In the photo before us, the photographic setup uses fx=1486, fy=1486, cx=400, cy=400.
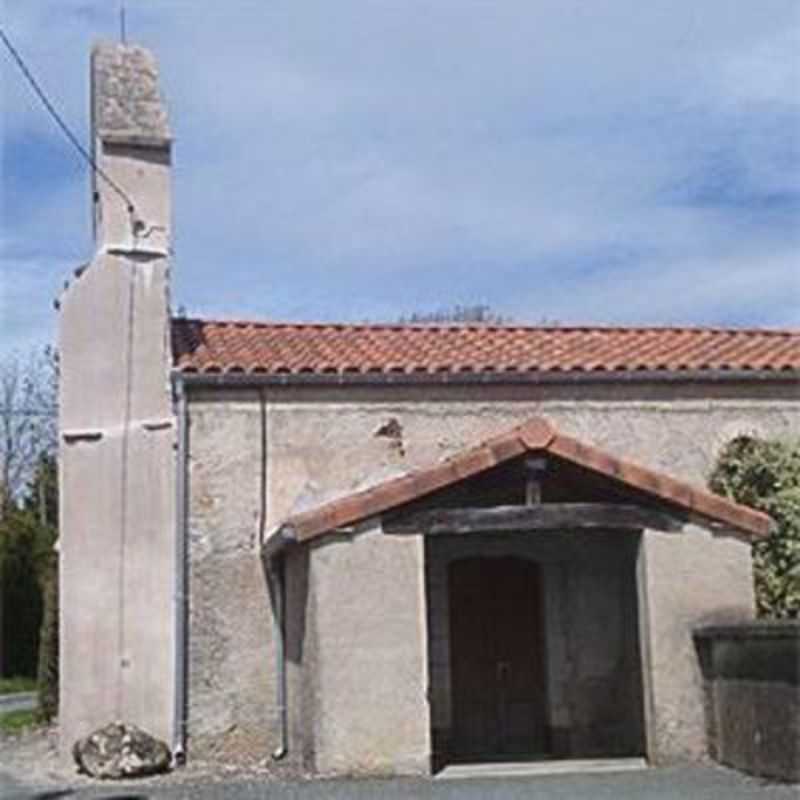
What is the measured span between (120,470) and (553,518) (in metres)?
5.34

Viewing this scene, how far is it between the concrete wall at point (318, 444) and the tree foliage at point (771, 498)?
0.96ft

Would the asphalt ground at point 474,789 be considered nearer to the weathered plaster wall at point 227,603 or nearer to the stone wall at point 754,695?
the stone wall at point 754,695

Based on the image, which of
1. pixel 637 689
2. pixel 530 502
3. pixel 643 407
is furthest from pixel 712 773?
pixel 643 407

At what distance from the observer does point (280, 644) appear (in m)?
16.9

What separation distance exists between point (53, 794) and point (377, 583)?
3.73 metres

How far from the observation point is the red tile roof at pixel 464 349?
1792 centimetres

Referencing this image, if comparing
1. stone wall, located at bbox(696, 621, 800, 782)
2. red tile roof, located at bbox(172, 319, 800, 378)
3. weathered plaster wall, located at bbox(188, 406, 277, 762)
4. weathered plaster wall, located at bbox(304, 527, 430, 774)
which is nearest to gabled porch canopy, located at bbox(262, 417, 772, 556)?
weathered plaster wall, located at bbox(304, 527, 430, 774)

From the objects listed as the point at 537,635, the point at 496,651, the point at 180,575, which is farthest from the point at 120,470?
the point at 537,635

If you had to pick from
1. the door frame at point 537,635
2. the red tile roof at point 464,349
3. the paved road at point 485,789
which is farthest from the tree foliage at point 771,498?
the paved road at point 485,789

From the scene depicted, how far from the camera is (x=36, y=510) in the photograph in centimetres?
3966

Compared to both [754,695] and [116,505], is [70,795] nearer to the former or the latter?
[116,505]

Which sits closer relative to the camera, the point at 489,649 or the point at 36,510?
the point at 489,649

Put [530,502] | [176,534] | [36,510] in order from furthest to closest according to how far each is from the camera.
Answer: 1. [36,510]
2. [176,534]
3. [530,502]

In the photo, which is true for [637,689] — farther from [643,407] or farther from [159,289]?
[159,289]
